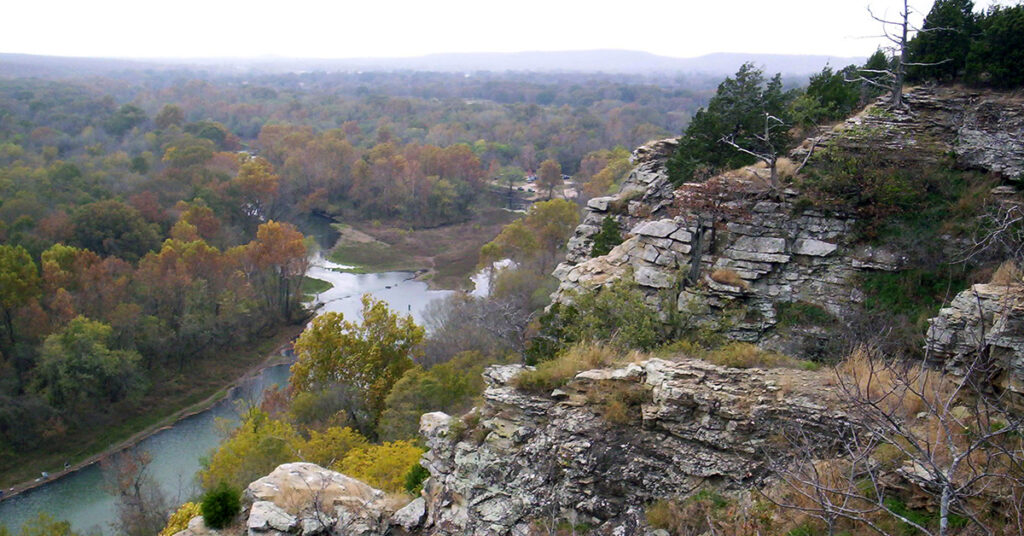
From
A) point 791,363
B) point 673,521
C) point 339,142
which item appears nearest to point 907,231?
point 791,363


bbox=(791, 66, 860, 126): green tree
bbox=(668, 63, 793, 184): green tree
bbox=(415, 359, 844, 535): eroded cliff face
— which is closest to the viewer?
bbox=(415, 359, 844, 535): eroded cliff face

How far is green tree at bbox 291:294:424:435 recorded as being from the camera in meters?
22.9

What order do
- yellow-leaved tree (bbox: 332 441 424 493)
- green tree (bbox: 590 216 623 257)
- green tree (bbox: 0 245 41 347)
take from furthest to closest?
green tree (bbox: 0 245 41 347) < green tree (bbox: 590 216 623 257) < yellow-leaved tree (bbox: 332 441 424 493)

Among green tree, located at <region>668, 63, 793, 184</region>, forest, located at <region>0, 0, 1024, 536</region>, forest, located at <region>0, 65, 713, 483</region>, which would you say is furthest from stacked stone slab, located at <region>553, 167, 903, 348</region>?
forest, located at <region>0, 65, 713, 483</region>

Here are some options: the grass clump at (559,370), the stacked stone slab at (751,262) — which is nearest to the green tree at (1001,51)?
the stacked stone slab at (751,262)

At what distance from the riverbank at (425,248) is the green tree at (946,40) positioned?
30.4m

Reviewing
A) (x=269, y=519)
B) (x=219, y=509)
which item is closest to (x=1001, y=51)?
(x=269, y=519)

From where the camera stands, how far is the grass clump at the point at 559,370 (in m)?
10.7

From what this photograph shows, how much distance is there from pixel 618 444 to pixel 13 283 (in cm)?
2984

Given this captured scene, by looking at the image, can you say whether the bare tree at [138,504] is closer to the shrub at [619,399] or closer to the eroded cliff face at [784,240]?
the eroded cliff face at [784,240]

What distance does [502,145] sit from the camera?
89.9 metres

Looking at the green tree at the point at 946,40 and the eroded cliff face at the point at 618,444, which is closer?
the eroded cliff face at the point at 618,444

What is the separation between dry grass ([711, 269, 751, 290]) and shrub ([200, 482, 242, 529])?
1217 cm

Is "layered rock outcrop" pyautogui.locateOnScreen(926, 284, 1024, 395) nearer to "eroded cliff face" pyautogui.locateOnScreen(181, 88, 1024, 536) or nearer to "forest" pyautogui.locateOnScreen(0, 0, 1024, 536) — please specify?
"eroded cliff face" pyautogui.locateOnScreen(181, 88, 1024, 536)
